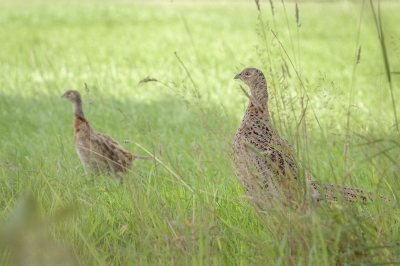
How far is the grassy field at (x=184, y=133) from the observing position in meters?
2.43

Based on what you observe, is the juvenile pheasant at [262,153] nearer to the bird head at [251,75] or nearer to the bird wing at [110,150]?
the bird head at [251,75]

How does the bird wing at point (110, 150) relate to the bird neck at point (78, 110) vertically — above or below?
below

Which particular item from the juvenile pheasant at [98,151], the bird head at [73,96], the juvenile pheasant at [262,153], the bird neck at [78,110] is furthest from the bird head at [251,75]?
the bird head at [73,96]

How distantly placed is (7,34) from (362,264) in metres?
16.1

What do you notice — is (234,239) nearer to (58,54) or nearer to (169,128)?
(169,128)

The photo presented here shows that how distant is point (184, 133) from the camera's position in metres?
7.05

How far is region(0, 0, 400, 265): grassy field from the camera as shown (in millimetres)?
2434

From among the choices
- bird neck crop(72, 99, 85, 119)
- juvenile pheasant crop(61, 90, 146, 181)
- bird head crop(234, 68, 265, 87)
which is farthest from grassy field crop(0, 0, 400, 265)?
bird neck crop(72, 99, 85, 119)

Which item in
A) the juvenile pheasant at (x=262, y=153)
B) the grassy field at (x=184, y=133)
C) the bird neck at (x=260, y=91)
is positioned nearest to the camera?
the grassy field at (x=184, y=133)

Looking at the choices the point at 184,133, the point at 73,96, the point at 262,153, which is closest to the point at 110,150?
the point at 73,96

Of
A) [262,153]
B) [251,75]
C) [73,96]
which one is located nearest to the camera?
[262,153]

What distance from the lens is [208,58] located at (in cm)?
1305

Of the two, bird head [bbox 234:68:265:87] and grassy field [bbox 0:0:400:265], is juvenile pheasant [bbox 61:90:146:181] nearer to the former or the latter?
grassy field [bbox 0:0:400:265]

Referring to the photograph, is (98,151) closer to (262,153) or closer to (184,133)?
(184,133)
